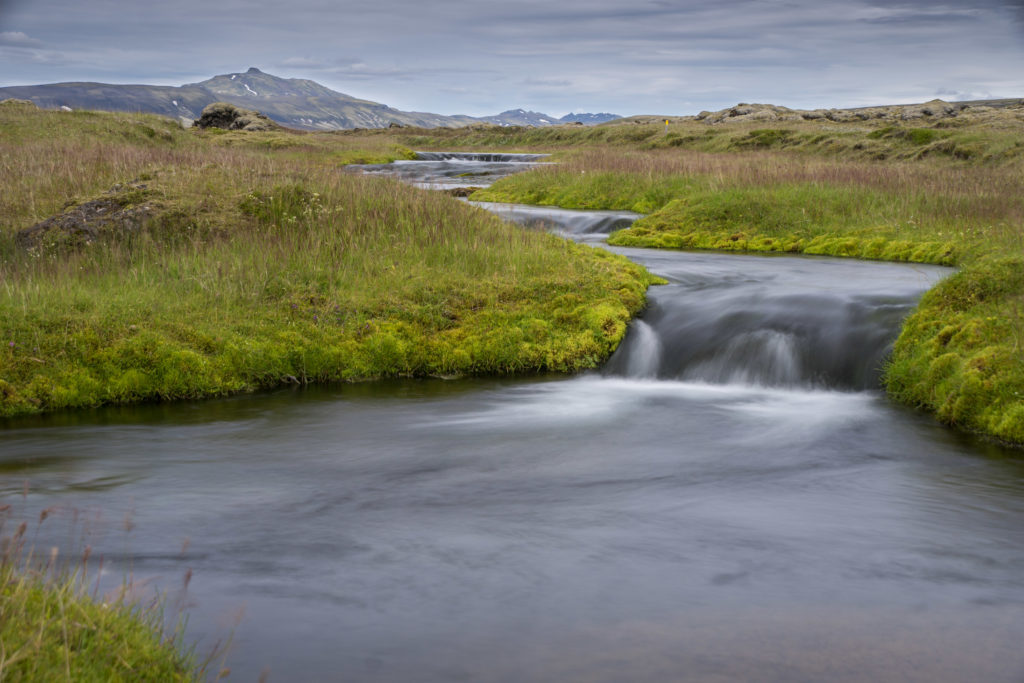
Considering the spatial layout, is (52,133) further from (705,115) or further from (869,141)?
(705,115)

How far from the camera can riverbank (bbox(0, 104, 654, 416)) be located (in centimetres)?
1057

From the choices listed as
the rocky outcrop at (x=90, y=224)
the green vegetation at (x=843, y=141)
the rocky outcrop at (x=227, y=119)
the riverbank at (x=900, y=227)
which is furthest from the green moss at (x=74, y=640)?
the rocky outcrop at (x=227, y=119)

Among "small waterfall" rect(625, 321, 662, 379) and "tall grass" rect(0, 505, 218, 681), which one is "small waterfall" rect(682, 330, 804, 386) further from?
"tall grass" rect(0, 505, 218, 681)

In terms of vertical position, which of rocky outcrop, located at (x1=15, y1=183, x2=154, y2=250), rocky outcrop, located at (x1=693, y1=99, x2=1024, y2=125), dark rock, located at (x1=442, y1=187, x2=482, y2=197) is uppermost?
rocky outcrop, located at (x1=693, y1=99, x2=1024, y2=125)

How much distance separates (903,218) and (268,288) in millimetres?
14609

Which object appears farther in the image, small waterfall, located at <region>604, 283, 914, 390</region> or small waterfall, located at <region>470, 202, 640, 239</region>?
small waterfall, located at <region>470, 202, 640, 239</region>

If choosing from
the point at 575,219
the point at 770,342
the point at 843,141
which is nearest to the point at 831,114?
the point at 843,141

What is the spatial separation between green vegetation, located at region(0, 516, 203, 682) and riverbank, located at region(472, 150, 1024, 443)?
840cm

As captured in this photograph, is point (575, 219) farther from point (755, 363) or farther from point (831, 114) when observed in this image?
point (831, 114)

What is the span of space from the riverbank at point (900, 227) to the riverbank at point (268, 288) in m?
4.49

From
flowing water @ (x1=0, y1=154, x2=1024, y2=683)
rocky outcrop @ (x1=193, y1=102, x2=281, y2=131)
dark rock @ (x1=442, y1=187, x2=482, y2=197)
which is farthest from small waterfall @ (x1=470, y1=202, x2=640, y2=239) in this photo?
Result: rocky outcrop @ (x1=193, y1=102, x2=281, y2=131)

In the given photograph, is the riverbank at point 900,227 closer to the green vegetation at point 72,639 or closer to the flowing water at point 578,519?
the flowing water at point 578,519

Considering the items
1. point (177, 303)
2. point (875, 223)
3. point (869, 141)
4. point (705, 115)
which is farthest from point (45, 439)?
point (705, 115)

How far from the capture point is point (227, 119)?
75.6 metres
